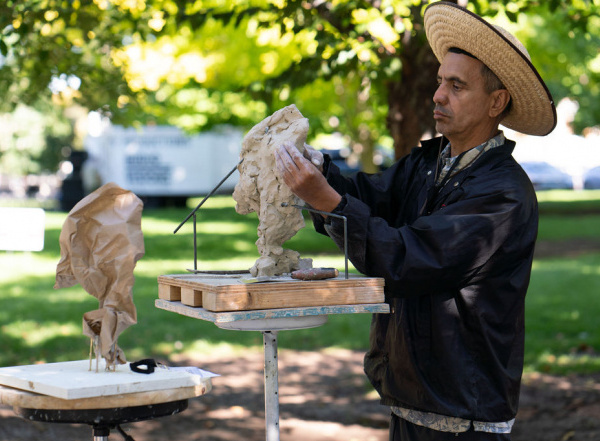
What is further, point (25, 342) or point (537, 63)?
point (537, 63)

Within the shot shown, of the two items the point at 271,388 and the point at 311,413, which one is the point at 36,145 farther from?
the point at 271,388

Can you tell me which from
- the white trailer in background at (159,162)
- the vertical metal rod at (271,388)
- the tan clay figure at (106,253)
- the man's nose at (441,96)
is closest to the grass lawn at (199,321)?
the tan clay figure at (106,253)

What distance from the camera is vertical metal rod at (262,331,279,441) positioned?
2.70 meters

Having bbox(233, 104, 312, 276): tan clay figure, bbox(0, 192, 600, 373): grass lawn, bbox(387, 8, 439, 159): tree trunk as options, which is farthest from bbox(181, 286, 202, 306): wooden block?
bbox(0, 192, 600, 373): grass lawn

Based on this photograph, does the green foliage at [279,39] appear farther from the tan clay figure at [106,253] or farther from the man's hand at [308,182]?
the tan clay figure at [106,253]

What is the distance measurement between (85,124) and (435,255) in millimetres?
33925

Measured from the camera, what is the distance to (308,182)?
99.4 inches

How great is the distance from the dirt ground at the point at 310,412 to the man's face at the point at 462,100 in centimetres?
329

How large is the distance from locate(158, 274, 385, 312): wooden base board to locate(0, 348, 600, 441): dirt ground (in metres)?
3.26

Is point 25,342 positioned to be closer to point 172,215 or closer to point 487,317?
point 487,317

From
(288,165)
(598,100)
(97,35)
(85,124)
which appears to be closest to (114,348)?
(288,165)

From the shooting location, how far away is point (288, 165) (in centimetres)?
256

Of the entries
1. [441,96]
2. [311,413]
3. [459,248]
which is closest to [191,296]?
[459,248]

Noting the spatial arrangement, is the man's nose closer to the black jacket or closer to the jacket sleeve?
the black jacket
